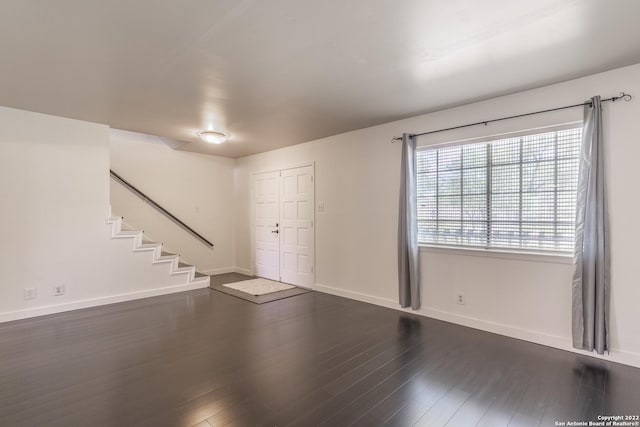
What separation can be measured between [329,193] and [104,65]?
3.27 meters

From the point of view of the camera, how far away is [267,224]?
6203mm

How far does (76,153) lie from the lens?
4.19 m

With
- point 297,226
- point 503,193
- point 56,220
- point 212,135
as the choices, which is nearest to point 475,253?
point 503,193

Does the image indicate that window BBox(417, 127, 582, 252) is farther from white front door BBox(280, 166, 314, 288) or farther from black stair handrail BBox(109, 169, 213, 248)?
black stair handrail BBox(109, 169, 213, 248)

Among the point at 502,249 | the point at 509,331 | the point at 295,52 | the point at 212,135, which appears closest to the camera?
the point at 295,52

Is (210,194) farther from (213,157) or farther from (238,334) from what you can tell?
(238,334)

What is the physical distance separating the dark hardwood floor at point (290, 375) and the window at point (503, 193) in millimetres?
1072

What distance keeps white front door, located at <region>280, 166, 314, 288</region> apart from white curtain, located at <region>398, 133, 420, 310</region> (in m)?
1.79

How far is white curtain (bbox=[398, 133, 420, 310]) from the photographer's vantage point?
388 cm

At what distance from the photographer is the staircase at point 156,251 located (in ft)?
14.9

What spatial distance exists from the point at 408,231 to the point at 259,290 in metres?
2.69

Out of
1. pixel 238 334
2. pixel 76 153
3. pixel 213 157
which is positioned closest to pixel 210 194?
pixel 213 157

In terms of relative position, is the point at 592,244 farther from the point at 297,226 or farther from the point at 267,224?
the point at 267,224

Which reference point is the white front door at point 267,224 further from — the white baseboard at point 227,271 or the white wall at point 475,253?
the white wall at point 475,253
